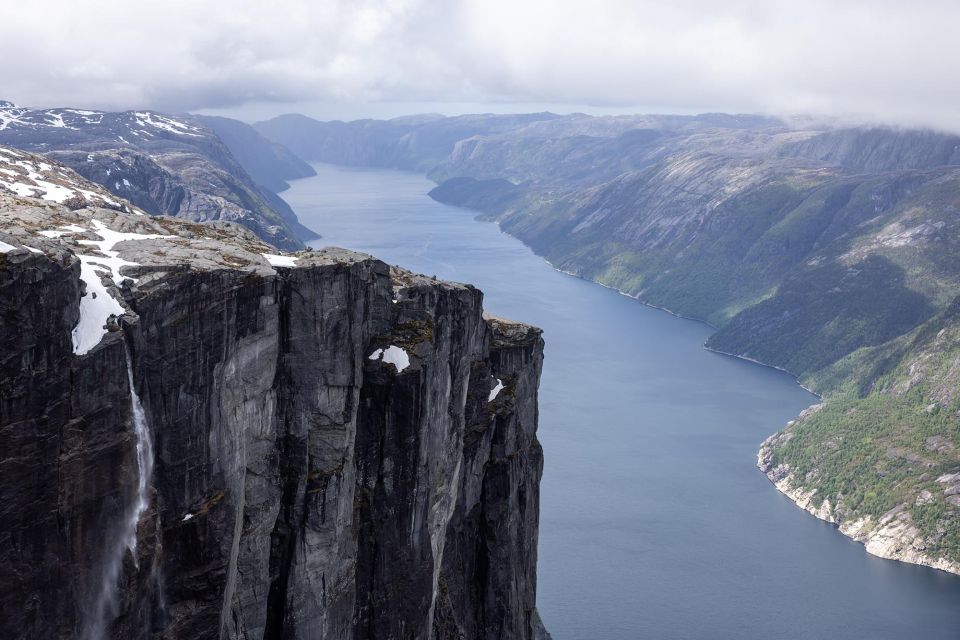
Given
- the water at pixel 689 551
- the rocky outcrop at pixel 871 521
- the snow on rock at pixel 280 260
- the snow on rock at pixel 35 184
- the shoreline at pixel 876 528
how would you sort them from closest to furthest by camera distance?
the snow on rock at pixel 280 260
the snow on rock at pixel 35 184
the water at pixel 689 551
the shoreline at pixel 876 528
the rocky outcrop at pixel 871 521

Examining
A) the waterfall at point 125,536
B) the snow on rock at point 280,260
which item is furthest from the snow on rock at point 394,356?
the waterfall at point 125,536

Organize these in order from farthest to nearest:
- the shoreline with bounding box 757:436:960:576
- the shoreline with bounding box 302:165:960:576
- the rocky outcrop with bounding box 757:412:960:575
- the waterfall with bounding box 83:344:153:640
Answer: the rocky outcrop with bounding box 757:412:960:575, the shoreline with bounding box 757:436:960:576, the shoreline with bounding box 302:165:960:576, the waterfall with bounding box 83:344:153:640

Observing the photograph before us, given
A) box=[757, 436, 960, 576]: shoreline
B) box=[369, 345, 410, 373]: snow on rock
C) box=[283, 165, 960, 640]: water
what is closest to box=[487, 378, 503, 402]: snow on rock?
box=[369, 345, 410, 373]: snow on rock

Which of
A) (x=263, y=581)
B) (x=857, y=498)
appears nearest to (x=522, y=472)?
(x=263, y=581)

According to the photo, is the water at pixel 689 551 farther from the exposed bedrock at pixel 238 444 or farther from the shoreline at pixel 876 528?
the exposed bedrock at pixel 238 444

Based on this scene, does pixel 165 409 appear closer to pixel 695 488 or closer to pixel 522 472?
pixel 522 472

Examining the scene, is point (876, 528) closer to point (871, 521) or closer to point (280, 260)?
point (871, 521)

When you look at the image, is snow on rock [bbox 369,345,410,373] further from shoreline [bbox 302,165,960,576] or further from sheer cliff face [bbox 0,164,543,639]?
shoreline [bbox 302,165,960,576]
